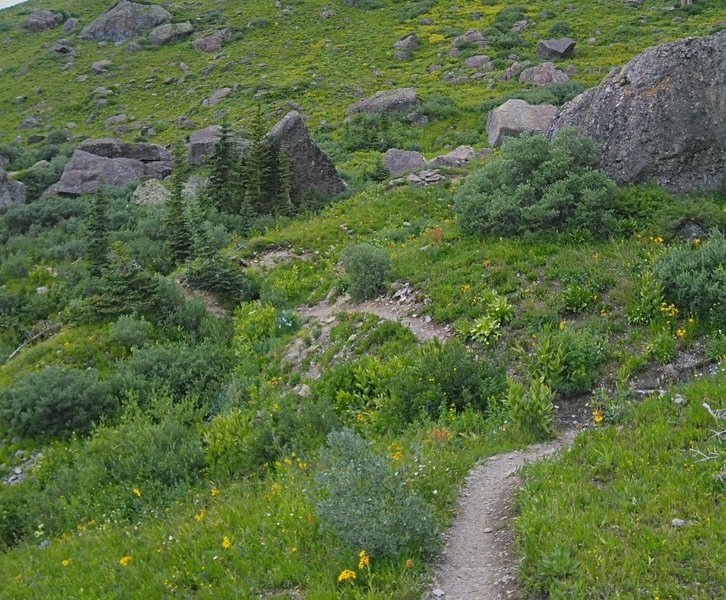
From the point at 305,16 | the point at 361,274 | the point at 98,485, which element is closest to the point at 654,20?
the point at 305,16

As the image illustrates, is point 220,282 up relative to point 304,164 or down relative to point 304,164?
down

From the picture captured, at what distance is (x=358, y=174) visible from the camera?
85.6 ft

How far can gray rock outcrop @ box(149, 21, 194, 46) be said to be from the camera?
58.8 metres

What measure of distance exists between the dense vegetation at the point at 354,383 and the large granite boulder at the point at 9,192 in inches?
251

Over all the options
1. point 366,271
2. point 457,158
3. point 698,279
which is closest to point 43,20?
point 457,158

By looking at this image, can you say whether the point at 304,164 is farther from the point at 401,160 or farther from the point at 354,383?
the point at 354,383

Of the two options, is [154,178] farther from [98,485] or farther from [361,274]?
[98,485]

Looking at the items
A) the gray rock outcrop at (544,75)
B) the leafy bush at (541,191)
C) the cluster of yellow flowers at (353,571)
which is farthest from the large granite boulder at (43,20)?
the cluster of yellow flowers at (353,571)

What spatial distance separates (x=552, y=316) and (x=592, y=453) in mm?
4169

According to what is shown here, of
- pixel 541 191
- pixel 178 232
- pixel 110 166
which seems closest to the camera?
pixel 541 191

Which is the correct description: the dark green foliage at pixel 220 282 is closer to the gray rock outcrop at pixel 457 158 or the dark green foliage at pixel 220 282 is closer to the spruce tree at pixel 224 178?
the spruce tree at pixel 224 178

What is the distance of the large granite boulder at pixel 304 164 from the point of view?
23859 millimetres

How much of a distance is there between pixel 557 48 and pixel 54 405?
40.9 meters

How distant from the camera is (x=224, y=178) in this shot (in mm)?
23875
